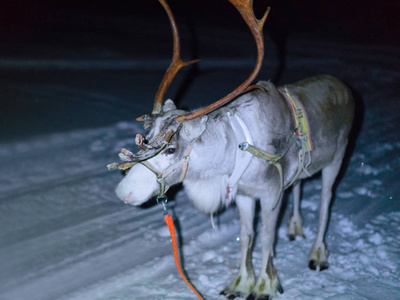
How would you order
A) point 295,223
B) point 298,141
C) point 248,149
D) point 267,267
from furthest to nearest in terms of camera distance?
point 295,223 → point 267,267 → point 298,141 → point 248,149

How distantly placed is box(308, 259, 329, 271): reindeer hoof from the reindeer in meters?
0.01

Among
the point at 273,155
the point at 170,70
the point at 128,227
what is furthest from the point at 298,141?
the point at 128,227

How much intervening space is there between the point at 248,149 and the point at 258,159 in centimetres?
21

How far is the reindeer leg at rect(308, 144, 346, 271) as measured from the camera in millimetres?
3893

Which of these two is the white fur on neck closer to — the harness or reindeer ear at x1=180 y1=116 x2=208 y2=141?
the harness

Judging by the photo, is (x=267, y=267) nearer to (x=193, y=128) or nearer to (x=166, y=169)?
(x=166, y=169)

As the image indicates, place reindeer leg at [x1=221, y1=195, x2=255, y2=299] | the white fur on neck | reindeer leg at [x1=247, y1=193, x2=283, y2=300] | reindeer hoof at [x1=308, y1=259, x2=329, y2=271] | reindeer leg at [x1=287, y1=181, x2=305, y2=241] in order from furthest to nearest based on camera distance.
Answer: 1. reindeer leg at [x1=287, y1=181, x2=305, y2=241]
2. reindeer hoof at [x1=308, y1=259, x2=329, y2=271]
3. reindeer leg at [x1=221, y1=195, x2=255, y2=299]
4. reindeer leg at [x1=247, y1=193, x2=283, y2=300]
5. the white fur on neck

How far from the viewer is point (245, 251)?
12.0 feet

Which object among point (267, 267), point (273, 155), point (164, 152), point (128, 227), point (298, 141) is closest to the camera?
point (164, 152)

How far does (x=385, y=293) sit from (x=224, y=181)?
1699 mm

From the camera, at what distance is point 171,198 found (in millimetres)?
5148

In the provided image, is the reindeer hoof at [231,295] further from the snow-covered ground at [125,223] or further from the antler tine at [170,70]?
the antler tine at [170,70]

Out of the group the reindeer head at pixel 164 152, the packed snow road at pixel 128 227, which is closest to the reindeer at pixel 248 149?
the reindeer head at pixel 164 152

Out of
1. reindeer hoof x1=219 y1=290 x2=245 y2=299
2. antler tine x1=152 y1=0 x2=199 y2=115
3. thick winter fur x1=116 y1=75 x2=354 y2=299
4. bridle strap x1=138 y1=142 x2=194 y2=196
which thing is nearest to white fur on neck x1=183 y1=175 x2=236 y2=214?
thick winter fur x1=116 y1=75 x2=354 y2=299
